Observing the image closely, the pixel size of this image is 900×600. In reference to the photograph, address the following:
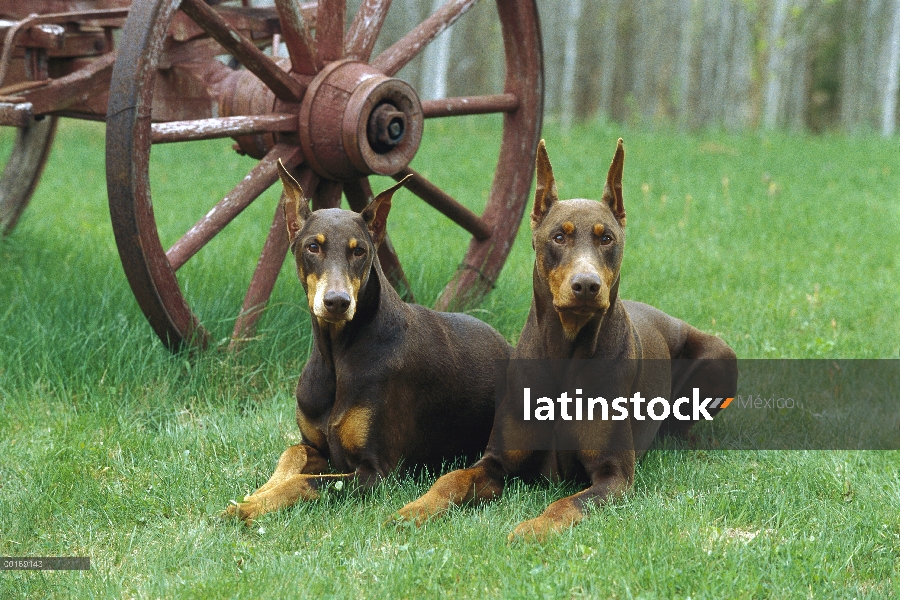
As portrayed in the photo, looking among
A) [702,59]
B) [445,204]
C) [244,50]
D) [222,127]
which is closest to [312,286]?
[222,127]

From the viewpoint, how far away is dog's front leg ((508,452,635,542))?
3.17m

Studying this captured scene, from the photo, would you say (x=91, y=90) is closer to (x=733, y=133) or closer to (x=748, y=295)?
(x=748, y=295)

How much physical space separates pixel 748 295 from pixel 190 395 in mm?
3771

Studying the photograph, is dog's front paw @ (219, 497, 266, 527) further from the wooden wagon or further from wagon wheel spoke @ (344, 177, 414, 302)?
wagon wheel spoke @ (344, 177, 414, 302)

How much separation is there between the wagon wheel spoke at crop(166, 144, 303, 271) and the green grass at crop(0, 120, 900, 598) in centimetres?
48

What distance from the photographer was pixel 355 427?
11.8 feet

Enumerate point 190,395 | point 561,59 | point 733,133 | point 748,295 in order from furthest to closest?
point 561,59 → point 733,133 → point 748,295 → point 190,395

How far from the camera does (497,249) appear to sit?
548cm

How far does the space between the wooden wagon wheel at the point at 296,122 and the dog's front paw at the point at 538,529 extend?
72.7 inches

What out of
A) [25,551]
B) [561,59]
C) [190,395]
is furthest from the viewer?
[561,59]

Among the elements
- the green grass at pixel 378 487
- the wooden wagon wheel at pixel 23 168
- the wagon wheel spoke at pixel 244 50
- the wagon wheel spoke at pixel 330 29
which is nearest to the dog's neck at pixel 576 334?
the green grass at pixel 378 487

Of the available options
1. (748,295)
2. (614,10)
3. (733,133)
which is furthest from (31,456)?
(614,10)

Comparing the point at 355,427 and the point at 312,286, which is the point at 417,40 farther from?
the point at 355,427

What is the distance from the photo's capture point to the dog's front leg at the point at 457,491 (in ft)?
10.9
